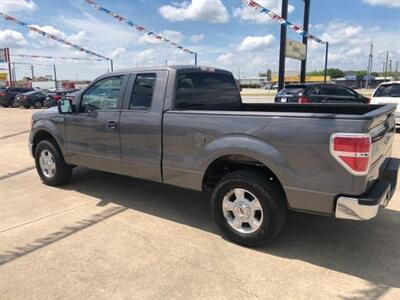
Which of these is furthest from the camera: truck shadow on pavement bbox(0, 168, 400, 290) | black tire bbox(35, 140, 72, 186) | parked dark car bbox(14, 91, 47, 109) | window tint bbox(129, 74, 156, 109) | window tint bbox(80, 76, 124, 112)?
parked dark car bbox(14, 91, 47, 109)

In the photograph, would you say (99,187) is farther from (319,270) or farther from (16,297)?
(319,270)

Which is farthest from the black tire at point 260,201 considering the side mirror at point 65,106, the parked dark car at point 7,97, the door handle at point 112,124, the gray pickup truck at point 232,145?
the parked dark car at point 7,97

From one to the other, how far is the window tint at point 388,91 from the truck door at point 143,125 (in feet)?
31.0

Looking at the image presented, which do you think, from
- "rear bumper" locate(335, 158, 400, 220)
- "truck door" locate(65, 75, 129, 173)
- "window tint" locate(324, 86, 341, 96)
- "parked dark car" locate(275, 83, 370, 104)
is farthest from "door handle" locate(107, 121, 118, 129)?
"window tint" locate(324, 86, 341, 96)

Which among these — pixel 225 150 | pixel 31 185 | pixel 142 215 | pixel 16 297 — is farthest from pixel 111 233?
pixel 31 185

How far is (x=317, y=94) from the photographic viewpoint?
13.8 m

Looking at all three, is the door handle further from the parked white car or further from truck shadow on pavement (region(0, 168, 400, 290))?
the parked white car

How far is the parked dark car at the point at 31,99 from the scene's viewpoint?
2795 centimetres

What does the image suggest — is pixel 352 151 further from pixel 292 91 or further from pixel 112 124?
pixel 292 91

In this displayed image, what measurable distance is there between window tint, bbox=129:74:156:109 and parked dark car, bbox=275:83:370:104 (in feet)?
31.2

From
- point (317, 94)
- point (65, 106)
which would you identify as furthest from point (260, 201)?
point (317, 94)

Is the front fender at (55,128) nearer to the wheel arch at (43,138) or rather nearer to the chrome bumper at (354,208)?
the wheel arch at (43,138)

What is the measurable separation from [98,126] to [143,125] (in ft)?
2.93

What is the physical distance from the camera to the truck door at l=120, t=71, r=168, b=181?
4.41 meters
